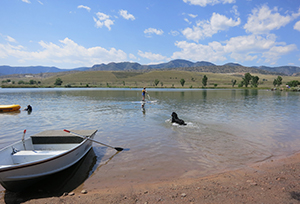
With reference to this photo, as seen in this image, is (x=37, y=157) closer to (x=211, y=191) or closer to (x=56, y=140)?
(x=56, y=140)

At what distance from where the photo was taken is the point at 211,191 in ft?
22.1

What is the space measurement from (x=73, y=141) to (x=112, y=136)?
440cm

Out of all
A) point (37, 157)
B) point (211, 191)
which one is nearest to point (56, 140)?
point (37, 157)

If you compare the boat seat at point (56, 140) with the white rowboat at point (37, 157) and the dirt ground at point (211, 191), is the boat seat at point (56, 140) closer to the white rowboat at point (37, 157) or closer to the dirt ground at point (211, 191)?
the white rowboat at point (37, 157)

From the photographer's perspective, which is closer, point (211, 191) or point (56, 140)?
point (211, 191)

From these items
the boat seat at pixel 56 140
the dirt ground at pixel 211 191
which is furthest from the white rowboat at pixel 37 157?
the dirt ground at pixel 211 191

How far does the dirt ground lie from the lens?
6254mm

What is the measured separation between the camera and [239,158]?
10.0m

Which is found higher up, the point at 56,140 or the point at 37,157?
the point at 56,140

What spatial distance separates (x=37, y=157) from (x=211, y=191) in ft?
22.5

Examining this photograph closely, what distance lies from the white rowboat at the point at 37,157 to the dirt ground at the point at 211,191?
824 mm

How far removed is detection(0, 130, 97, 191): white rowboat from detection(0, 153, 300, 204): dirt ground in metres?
0.82

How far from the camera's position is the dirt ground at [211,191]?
6.25m

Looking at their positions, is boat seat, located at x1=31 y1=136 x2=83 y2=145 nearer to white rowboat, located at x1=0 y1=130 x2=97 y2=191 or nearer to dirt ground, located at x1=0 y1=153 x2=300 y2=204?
white rowboat, located at x1=0 y1=130 x2=97 y2=191
